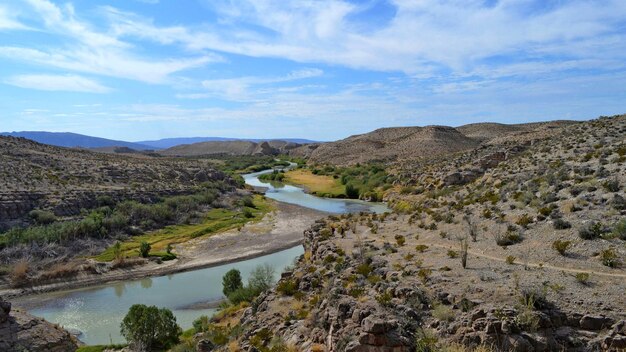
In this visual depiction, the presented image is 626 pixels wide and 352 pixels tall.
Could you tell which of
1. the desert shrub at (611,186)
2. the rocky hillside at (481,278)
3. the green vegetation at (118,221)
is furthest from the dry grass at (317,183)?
the desert shrub at (611,186)

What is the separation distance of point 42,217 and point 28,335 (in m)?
23.3

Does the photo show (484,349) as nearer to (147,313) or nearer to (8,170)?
(147,313)

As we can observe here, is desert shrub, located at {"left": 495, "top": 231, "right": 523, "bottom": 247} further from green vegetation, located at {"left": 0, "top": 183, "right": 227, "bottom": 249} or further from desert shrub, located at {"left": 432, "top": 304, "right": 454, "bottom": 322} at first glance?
green vegetation, located at {"left": 0, "top": 183, "right": 227, "bottom": 249}

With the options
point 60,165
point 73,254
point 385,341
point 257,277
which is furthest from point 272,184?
point 385,341

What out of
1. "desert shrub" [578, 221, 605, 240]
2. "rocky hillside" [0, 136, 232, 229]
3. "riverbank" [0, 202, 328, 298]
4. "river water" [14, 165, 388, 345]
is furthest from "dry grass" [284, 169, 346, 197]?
"desert shrub" [578, 221, 605, 240]

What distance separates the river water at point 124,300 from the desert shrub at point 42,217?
480 inches

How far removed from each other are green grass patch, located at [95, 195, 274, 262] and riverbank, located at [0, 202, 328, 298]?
130cm

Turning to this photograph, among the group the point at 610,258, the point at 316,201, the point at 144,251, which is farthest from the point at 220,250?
the point at 610,258

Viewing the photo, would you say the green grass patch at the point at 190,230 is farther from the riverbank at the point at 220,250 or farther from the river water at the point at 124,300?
the river water at the point at 124,300

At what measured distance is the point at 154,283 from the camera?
31.8m

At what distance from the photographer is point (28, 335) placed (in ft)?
63.5

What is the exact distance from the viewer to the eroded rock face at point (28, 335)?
1873 centimetres

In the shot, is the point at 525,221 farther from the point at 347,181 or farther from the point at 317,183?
the point at 317,183

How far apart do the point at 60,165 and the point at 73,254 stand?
21219mm
